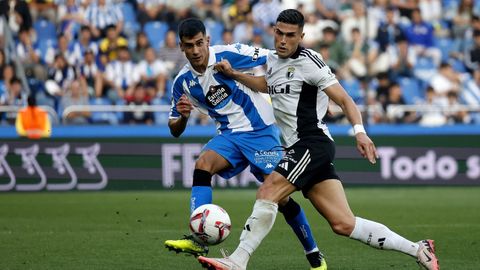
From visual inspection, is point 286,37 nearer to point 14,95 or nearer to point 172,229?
point 172,229

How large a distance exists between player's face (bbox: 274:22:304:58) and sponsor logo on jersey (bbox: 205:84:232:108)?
1269 millimetres

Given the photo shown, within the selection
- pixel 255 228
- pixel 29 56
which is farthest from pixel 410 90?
pixel 255 228

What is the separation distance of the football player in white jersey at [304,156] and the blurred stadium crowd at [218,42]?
38.7 ft

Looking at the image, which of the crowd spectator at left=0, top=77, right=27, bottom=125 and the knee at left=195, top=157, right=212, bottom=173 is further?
the crowd spectator at left=0, top=77, right=27, bottom=125

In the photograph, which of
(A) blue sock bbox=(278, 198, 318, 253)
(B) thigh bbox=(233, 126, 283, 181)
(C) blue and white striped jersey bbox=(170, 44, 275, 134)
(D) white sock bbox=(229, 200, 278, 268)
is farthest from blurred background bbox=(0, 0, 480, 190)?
(D) white sock bbox=(229, 200, 278, 268)

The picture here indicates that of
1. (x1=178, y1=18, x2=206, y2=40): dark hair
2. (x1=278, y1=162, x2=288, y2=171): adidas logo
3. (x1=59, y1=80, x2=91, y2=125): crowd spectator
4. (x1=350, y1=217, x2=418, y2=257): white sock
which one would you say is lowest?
(x1=59, y1=80, x2=91, y2=125): crowd spectator

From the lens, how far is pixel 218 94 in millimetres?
9461

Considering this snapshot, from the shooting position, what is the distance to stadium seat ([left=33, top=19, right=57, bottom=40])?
21.8m

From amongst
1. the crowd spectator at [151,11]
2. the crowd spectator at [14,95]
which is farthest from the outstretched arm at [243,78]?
the crowd spectator at [151,11]

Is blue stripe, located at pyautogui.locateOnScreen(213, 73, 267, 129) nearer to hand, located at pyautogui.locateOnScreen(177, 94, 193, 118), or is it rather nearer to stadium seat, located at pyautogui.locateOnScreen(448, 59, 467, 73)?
hand, located at pyautogui.locateOnScreen(177, 94, 193, 118)

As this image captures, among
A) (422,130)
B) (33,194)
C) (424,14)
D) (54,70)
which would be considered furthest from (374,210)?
(424,14)

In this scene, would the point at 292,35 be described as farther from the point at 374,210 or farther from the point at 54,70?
the point at 54,70

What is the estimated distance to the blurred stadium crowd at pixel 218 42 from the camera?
20.4m

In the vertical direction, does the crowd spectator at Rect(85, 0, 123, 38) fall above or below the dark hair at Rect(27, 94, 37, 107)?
above
